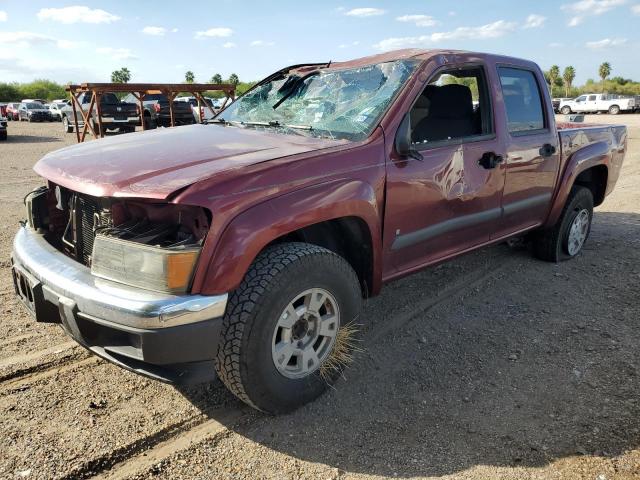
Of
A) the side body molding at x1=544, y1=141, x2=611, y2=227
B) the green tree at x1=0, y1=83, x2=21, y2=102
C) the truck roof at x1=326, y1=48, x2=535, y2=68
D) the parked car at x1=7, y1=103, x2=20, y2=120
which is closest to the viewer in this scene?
the truck roof at x1=326, y1=48, x2=535, y2=68

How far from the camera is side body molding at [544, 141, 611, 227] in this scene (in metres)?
4.82

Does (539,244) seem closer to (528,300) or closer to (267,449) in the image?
(528,300)

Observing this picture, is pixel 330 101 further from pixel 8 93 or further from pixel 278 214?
pixel 8 93

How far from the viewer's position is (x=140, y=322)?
7.39ft

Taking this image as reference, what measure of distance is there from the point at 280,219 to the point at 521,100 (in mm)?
2816

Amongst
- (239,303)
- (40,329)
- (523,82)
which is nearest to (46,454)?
(239,303)

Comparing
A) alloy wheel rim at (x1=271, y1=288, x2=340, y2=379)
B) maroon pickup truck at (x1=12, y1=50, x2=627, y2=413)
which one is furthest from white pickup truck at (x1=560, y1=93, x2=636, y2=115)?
alloy wheel rim at (x1=271, y1=288, x2=340, y2=379)

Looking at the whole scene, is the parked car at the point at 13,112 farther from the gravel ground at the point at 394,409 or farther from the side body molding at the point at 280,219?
the side body molding at the point at 280,219

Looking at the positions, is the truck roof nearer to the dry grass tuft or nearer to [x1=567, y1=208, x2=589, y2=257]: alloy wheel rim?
the dry grass tuft

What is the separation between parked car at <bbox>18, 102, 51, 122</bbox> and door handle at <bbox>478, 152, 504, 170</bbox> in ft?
118

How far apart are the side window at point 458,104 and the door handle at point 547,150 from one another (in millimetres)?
756

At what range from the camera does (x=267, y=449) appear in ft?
8.37

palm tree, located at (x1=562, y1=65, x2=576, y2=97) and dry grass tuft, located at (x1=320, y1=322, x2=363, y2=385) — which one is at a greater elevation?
palm tree, located at (x1=562, y1=65, x2=576, y2=97)

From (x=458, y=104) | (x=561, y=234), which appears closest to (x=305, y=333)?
(x=458, y=104)
